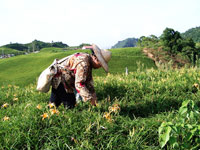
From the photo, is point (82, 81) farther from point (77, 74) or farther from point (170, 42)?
point (170, 42)

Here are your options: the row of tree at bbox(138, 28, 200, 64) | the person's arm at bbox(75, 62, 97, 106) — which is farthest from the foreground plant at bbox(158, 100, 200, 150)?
the row of tree at bbox(138, 28, 200, 64)

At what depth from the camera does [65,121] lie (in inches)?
99.0

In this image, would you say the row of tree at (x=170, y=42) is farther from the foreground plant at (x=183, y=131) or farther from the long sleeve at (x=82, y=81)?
the foreground plant at (x=183, y=131)

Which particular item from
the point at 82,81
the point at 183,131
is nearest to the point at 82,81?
the point at 82,81

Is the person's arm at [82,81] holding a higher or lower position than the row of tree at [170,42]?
lower

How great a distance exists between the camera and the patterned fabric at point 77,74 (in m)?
2.99

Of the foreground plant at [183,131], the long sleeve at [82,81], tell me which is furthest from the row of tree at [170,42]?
the foreground plant at [183,131]

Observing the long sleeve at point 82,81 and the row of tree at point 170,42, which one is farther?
the row of tree at point 170,42

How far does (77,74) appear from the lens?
9.89 ft

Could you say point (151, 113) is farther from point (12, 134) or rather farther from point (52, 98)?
point (12, 134)

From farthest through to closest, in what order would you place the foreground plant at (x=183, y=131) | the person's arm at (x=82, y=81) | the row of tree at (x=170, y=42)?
1. the row of tree at (x=170, y=42)
2. the person's arm at (x=82, y=81)
3. the foreground plant at (x=183, y=131)

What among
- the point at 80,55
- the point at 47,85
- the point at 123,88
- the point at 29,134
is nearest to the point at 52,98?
the point at 47,85

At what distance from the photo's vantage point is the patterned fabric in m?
2.99

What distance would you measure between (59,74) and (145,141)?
1.79 m
